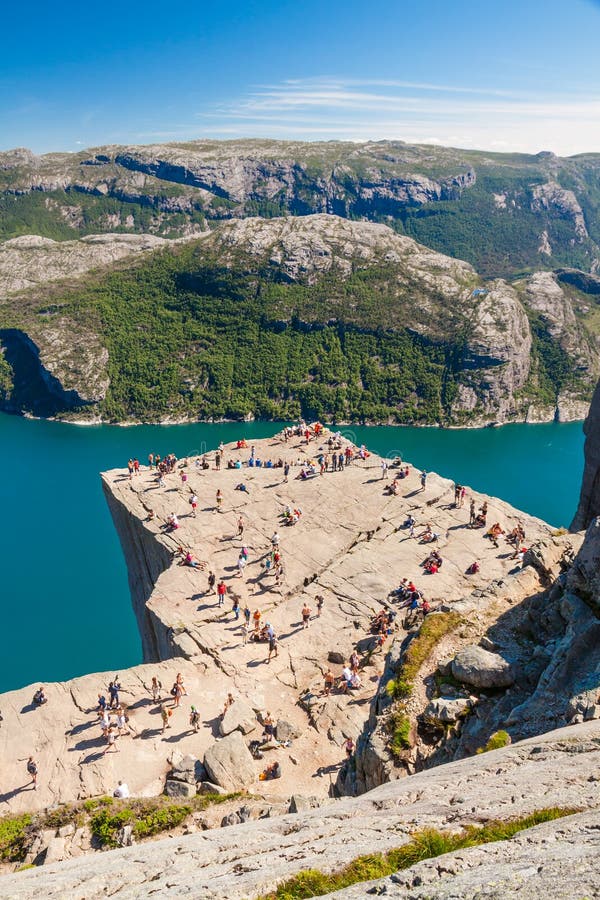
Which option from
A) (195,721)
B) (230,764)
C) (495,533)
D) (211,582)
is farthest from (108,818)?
(495,533)

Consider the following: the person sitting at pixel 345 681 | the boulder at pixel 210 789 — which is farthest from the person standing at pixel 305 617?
the boulder at pixel 210 789

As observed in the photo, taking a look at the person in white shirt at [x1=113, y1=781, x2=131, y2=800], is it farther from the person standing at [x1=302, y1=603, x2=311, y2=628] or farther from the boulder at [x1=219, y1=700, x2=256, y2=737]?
the person standing at [x1=302, y1=603, x2=311, y2=628]

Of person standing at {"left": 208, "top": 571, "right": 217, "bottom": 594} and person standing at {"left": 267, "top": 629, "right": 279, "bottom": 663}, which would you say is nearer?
person standing at {"left": 267, "top": 629, "right": 279, "bottom": 663}

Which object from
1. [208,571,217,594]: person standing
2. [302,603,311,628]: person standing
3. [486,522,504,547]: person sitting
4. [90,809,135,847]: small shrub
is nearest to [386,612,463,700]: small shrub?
[90,809,135,847]: small shrub

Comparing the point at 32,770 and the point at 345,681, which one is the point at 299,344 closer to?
the point at 345,681

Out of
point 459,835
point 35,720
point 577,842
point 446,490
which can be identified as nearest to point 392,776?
point 459,835

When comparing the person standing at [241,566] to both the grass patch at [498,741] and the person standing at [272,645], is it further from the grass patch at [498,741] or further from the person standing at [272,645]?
the grass patch at [498,741]
